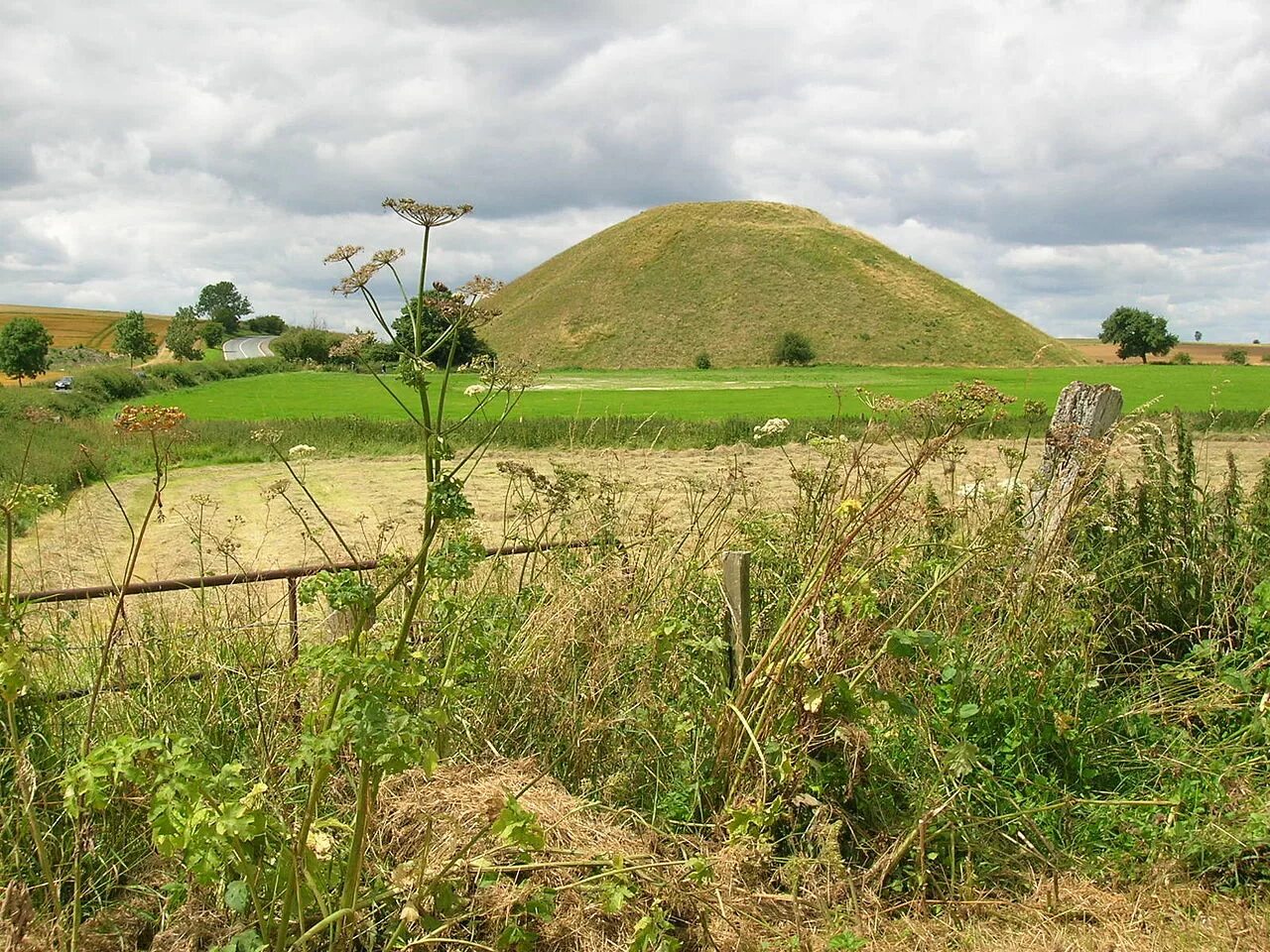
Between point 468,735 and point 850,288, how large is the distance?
91789 millimetres

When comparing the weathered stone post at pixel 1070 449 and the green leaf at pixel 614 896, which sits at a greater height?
the weathered stone post at pixel 1070 449

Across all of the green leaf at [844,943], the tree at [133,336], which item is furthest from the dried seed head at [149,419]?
the tree at [133,336]

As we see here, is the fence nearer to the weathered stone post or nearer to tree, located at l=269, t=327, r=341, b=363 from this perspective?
the weathered stone post

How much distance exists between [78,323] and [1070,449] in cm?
16023

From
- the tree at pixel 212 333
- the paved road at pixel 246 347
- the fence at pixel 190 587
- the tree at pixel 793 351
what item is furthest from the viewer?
the tree at pixel 212 333

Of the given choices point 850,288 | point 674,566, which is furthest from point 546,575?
point 850,288

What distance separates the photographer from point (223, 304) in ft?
562

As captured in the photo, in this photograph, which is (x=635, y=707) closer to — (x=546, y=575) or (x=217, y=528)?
(x=546, y=575)

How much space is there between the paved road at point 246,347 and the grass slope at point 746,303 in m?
32.8

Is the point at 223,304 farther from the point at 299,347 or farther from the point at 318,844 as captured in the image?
the point at 318,844

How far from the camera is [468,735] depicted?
3.47 meters

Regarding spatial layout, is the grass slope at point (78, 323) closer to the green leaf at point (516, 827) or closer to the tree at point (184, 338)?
the tree at point (184, 338)

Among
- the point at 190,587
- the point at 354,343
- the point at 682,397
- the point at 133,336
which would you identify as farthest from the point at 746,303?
the point at 354,343

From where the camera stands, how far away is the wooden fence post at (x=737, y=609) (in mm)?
3721
